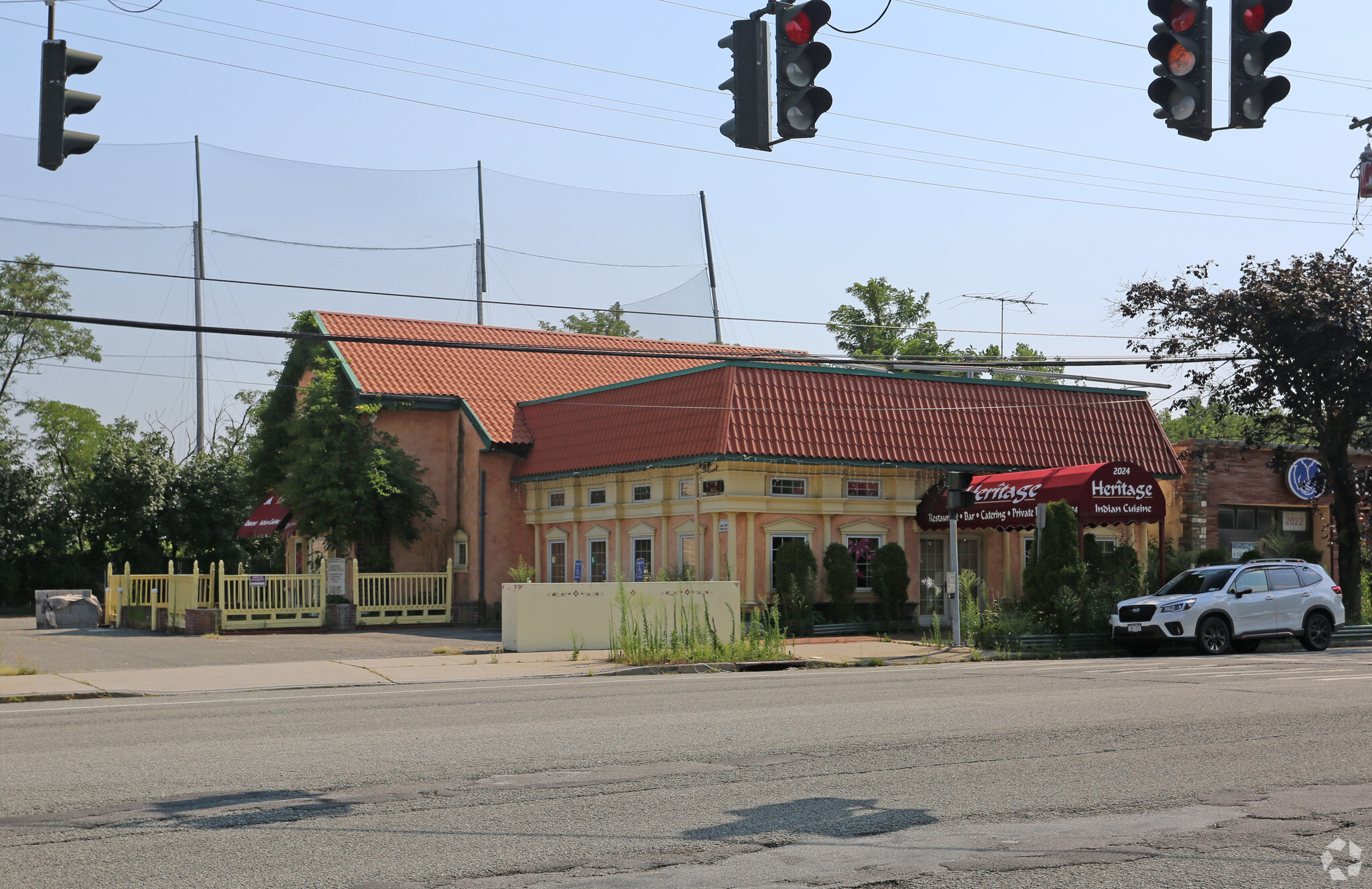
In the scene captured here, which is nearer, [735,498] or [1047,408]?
[735,498]

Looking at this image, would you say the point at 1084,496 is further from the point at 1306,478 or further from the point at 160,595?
the point at 160,595

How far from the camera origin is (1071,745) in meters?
11.1

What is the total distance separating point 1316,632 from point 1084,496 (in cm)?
501

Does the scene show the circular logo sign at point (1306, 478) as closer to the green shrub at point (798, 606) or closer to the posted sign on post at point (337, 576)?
the green shrub at point (798, 606)

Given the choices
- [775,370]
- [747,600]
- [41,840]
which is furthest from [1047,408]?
[41,840]

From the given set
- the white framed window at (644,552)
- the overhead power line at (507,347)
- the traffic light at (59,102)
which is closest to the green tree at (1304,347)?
the overhead power line at (507,347)

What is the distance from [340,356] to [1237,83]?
29.9m

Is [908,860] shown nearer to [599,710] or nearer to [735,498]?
[599,710]

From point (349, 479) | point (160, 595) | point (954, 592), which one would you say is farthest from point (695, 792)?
point (160, 595)

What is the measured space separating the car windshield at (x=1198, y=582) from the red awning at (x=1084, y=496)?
220 cm

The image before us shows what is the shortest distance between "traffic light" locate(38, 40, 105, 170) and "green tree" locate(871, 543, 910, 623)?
68.4ft

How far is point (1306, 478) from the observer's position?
3675cm

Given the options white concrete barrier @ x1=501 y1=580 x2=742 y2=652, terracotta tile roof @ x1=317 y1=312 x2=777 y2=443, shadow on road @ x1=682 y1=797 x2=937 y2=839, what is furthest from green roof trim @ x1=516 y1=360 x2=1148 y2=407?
shadow on road @ x1=682 y1=797 x2=937 y2=839

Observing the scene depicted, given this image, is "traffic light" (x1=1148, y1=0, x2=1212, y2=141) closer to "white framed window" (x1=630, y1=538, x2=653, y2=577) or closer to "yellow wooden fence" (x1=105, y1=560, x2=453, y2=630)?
"white framed window" (x1=630, y1=538, x2=653, y2=577)
